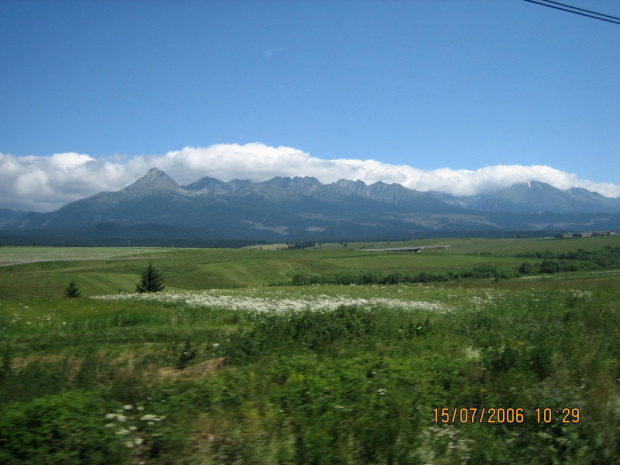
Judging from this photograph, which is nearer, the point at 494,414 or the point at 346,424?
the point at 346,424

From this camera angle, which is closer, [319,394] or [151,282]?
[319,394]

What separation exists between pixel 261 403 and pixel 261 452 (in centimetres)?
119

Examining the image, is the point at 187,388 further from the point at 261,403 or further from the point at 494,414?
the point at 494,414

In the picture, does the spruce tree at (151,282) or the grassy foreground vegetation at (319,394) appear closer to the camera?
the grassy foreground vegetation at (319,394)

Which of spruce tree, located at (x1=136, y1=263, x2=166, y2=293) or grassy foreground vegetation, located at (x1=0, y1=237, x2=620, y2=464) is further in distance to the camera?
spruce tree, located at (x1=136, y1=263, x2=166, y2=293)

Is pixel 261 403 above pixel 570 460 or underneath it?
above

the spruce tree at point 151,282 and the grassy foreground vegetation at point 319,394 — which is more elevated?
the grassy foreground vegetation at point 319,394

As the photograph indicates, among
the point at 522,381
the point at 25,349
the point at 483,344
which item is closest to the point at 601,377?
the point at 522,381

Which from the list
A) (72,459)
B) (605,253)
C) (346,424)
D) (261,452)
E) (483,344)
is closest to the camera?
(72,459)

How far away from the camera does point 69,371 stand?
698cm

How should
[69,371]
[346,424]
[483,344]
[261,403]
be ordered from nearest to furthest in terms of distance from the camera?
[346,424], [261,403], [69,371], [483,344]

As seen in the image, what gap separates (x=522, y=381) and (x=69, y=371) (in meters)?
7.00

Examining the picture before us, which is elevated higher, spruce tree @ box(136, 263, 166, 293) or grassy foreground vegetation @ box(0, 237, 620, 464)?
grassy foreground vegetation @ box(0, 237, 620, 464)

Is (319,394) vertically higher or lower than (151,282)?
higher
